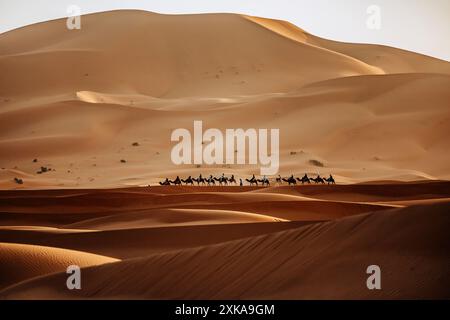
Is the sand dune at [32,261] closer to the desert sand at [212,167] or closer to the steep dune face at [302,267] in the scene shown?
the desert sand at [212,167]

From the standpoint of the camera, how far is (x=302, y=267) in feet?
26.0

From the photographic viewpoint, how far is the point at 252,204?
695 inches

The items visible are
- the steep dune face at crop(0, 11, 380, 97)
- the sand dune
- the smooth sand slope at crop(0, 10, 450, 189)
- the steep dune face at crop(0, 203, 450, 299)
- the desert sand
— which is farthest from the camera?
the steep dune face at crop(0, 11, 380, 97)

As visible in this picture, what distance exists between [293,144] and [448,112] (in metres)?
6.83

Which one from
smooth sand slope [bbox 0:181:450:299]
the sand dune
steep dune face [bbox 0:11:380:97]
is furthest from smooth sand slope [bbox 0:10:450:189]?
smooth sand slope [bbox 0:181:450:299]

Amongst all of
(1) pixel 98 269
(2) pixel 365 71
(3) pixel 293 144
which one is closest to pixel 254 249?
(1) pixel 98 269

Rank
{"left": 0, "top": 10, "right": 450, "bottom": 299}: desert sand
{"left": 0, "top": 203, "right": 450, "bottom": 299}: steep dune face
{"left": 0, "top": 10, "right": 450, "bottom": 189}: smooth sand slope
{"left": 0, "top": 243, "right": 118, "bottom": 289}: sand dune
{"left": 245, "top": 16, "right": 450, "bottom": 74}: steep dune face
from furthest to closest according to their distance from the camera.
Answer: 1. {"left": 245, "top": 16, "right": 450, "bottom": 74}: steep dune face
2. {"left": 0, "top": 10, "right": 450, "bottom": 189}: smooth sand slope
3. {"left": 0, "top": 243, "right": 118, "bottom": 289}: sand dune
4. {"left": 0, "top": 10, "right": 450, "bottom": 299}: desert sand
5. {"left": 0, "top": 203, "right": 450, "bottom": 299}: steep dune face

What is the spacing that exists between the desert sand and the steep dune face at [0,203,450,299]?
20 mm

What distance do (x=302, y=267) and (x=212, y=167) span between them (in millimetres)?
26944

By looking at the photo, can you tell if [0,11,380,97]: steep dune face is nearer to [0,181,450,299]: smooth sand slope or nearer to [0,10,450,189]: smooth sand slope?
[0,10,450,189]: smooth sand slope

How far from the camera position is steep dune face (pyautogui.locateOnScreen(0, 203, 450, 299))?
7.27 m

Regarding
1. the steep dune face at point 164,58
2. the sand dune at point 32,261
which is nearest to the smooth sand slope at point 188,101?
the steep dune face at point 164,58

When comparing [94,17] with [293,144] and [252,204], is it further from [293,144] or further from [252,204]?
[252,204]

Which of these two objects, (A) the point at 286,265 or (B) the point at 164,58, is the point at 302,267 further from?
(B) the point at 164,58
